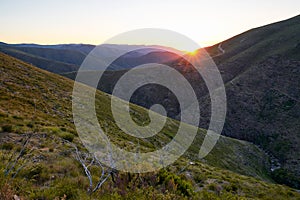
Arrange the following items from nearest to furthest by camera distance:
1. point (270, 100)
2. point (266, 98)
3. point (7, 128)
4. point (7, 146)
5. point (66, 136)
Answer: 1. point (7, 146)
2. point (7, 128)
3. point (66, 136)
4. point (270, 100)
5. point (266, 98)

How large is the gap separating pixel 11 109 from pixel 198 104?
60195 mm

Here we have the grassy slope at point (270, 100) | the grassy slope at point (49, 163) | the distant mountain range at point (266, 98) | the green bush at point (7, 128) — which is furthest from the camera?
the distant mountain range at point (266, 98)

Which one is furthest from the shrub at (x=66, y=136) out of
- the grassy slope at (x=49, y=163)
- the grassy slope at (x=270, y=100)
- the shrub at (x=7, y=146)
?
the grassy slope at (x=270, y=100)

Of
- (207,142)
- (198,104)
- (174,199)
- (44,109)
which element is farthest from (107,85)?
(174,199)

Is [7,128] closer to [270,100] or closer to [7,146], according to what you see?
[7,146]

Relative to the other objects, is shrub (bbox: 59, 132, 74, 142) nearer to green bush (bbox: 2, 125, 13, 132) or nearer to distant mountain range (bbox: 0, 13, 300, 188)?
green bush (bbox: 2, 125, 13, 132)

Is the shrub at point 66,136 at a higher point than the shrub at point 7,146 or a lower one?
lower

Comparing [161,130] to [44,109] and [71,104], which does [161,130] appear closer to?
[71,104]

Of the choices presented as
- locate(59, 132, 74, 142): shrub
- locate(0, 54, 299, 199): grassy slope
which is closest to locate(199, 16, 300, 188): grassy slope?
locate(0, 54, 299, 199): grassy slope

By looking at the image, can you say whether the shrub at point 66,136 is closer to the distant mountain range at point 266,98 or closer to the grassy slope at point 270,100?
the distant mountain range at point 266,98

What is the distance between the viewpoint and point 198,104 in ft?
230

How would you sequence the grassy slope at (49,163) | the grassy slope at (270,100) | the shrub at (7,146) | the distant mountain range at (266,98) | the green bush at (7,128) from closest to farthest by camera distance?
1. the grassy slope at (49,163)
2. the shrub at (7,146)
3. the green bush at (7,128)
4. the grassy slope at (270,100)
5. the distant mountain range at (266,98)

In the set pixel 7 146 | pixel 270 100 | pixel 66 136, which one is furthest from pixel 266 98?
pixel 7 146

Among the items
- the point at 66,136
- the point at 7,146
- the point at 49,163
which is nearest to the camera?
the point at 49,163
